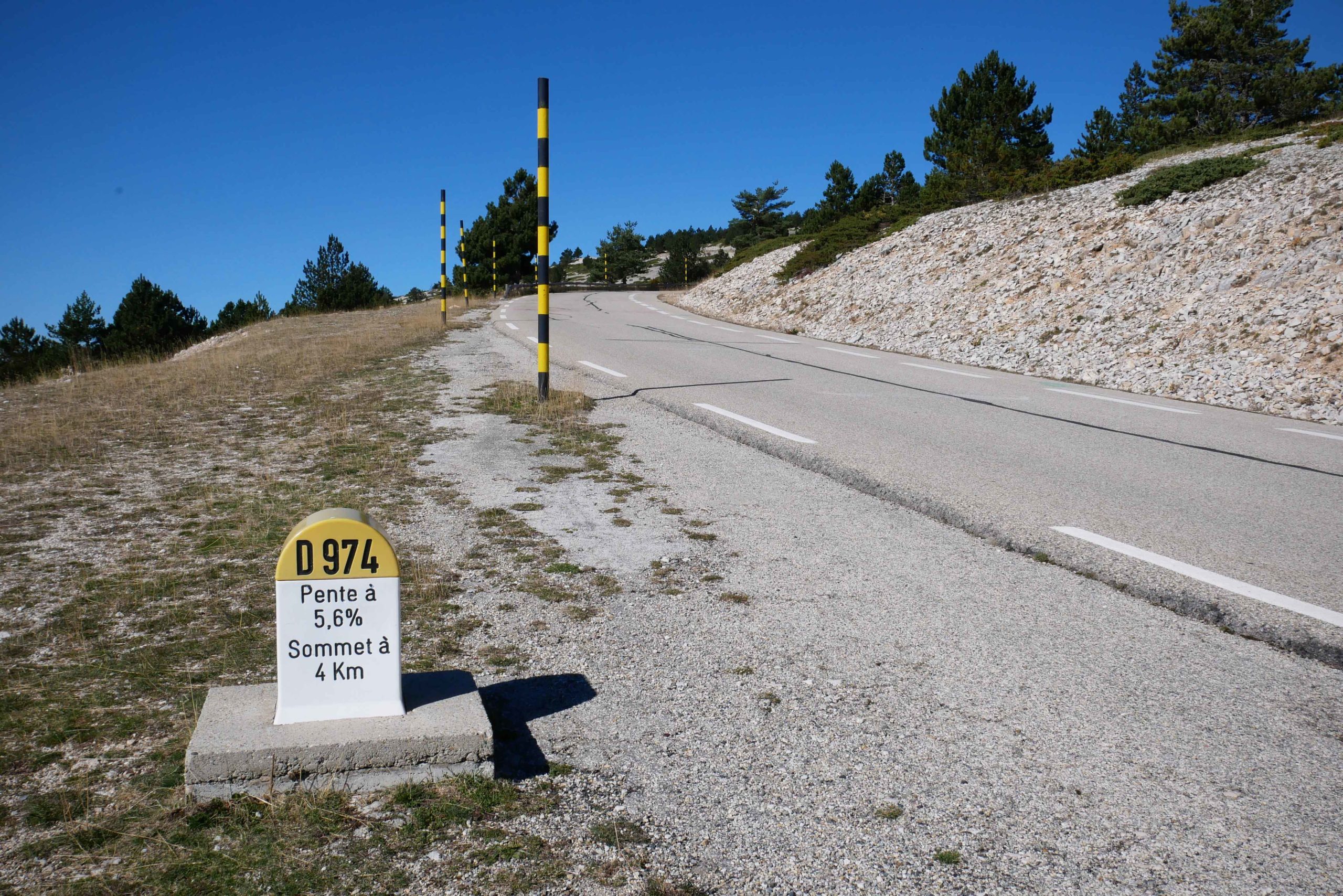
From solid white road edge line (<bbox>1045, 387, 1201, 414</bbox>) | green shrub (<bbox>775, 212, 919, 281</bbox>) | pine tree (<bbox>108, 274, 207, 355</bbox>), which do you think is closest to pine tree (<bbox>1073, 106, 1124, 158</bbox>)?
green shrub (<bbox>775, 212, 919, 281</bbox>)

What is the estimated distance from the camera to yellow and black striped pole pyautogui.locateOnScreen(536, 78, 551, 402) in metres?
9.67

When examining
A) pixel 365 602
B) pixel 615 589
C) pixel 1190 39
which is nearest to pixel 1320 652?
pixel 615 589

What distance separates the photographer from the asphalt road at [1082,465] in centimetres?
426

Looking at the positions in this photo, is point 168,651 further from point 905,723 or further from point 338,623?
point 905,723

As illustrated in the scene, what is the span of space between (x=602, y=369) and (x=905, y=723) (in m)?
10.8

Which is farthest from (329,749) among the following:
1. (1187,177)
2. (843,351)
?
(1187,177)

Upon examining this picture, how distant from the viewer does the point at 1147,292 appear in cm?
→ 1480

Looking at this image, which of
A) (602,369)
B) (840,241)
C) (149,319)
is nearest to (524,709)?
(602,369)

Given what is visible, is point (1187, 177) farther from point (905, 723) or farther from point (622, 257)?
point (622, 257)

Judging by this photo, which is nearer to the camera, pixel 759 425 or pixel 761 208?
pixel 759 425

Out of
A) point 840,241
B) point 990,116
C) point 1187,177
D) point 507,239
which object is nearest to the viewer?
point 1187,177

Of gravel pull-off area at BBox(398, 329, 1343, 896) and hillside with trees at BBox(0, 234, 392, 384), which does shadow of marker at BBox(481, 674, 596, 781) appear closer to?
gravel pull-off area at BBox(398, 329, 1343, 896)

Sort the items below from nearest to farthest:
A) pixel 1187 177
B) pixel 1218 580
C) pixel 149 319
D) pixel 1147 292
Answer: pixel 1218 580 < pixel 1147 292 < pixel 1187 177 < pixel 149 319

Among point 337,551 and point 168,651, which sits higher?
point 337,551
